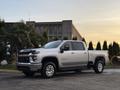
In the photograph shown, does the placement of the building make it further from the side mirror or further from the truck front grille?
→ the truck front grille

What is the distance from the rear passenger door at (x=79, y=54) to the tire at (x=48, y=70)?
5.39ft

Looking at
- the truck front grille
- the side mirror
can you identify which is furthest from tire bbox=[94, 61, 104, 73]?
the truck front grille

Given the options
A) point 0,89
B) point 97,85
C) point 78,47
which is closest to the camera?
point 0,89

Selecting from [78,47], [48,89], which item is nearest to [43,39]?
[78,47]

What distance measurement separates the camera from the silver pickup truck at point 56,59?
19359 millimetres

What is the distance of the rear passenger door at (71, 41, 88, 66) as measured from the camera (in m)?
21.2

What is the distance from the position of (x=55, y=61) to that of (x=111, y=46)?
2213 centimetres

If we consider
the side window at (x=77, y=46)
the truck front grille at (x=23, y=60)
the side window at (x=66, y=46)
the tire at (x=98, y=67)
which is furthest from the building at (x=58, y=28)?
the truck front grille at (x=23, y=60)

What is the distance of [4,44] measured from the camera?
2909 centimetres

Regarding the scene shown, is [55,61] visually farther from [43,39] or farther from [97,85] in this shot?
[43,39]

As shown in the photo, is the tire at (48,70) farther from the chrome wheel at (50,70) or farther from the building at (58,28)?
the building at (58,28)

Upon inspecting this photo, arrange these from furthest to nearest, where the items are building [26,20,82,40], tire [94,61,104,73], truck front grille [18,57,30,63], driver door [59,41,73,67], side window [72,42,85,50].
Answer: building [26,20,82,40] < tire [94,61,104,73] < side window [72,42,85,50] < driver door [59,41,73,67] < truck front grille [18,57,30,63]

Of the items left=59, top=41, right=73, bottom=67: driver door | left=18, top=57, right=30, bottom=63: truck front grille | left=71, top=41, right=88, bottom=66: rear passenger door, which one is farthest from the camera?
left=71, top=41, right=88, bottom=66: rear passenger door

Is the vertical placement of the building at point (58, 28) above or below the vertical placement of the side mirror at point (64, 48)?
above
